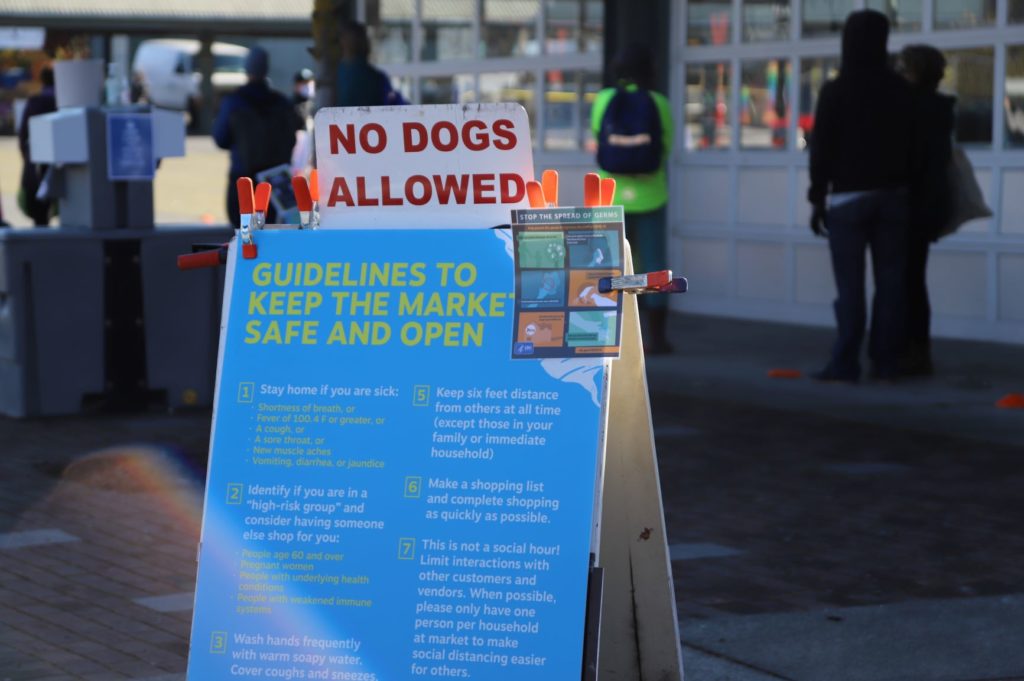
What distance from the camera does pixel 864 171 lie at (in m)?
10.1

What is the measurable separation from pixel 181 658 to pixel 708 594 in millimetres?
1724

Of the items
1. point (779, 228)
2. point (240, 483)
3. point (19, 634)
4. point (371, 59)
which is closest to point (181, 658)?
point (19, 634)

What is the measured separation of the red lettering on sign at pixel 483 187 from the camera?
4625 mm

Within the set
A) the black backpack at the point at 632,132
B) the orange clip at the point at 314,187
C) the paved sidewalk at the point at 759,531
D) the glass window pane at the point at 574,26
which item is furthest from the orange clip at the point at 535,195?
the glass window pane at the point at 574,26

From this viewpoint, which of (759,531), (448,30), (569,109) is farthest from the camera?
(448,30)

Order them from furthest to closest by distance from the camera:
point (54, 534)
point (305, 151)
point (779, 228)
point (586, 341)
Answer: point (305, 151) → point (779, 228) → point (54, 534) → point (586, 341)

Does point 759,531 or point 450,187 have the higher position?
point 450,187

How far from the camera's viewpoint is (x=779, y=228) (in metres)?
13.3

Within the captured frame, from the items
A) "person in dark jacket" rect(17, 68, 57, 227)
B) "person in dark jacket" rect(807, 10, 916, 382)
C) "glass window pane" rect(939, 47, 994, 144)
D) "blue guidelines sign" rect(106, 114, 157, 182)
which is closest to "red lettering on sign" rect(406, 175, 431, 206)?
"blue guidelines sign" rect(106, 114, 157, 182)

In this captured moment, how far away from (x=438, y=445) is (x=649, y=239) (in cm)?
724

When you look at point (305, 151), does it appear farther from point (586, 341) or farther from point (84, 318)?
point (586, 341)

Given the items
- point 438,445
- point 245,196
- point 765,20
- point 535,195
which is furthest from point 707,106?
point 438,445

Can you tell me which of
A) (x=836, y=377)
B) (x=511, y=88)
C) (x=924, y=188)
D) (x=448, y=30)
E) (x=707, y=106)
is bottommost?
(x=836, y=377)

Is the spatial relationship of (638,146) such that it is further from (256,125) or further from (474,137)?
(474,137)
